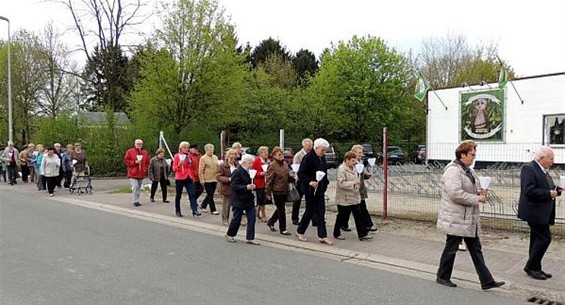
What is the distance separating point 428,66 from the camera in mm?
47281

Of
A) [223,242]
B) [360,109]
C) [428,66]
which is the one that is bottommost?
[223,242]

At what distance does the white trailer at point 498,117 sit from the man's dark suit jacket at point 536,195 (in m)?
15.9

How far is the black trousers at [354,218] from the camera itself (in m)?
8.90

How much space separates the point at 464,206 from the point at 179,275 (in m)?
3.63

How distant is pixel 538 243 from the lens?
6.45m

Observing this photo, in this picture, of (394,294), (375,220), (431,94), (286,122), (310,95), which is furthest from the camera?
(310,95)

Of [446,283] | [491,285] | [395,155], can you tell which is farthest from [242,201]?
[395,155]

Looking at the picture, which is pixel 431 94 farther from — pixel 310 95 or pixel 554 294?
pixel 554 294

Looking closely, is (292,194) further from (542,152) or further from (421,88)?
(421,88)

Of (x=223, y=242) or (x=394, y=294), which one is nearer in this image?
(x=394, y=294)

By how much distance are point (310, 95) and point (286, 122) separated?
12.3 ft

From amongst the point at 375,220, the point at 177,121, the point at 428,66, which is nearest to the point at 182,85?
the point at 177,121

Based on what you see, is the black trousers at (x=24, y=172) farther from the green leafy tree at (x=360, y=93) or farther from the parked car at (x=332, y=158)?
the green leafy tree at (x=360, y=93)

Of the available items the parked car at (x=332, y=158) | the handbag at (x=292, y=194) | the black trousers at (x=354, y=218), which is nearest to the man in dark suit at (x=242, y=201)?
the handbag at (x=292, y=194)
